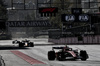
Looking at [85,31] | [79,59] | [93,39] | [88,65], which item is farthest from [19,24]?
[88,65]

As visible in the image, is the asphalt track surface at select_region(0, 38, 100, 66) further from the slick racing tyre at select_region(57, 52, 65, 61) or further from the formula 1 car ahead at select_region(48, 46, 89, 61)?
the slick racing tyre at select_region(57, 52, 65, 61)

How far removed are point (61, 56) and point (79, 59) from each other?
2.19 metres

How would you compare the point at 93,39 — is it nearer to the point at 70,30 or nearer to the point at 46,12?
the point at 46,12

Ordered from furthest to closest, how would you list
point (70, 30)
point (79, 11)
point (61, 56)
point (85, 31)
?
1. point (70, 30)
2. point (85, 31)
3. point (79, 11)
4. point (61, 56)

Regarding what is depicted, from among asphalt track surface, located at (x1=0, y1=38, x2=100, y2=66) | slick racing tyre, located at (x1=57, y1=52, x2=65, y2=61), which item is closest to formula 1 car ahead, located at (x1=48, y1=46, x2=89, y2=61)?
slick racing tyre, located at (x1=57, y1=52, x2=65, y2=61)

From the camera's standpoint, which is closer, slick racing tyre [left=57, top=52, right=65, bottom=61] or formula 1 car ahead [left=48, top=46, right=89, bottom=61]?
formula 1 car ahead [left=48, top=46, right=89, bottom=61]

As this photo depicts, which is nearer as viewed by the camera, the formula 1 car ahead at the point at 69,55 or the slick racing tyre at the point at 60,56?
the formula 1 car ahead at the point at 69,55

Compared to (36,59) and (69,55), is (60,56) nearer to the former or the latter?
(69,55)

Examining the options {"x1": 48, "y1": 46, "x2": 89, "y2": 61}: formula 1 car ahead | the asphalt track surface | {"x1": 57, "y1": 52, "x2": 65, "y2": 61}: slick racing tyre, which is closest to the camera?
the asphalt track surface

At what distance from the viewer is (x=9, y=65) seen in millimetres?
23156

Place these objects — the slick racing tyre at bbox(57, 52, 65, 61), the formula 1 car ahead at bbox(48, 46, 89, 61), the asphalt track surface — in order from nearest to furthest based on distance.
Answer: the asphalt track surface
the formula 1 car ahead at bbox(48, 46, 89, 61)
the slick racing tyre at bbox(57, 52, 65, 61)

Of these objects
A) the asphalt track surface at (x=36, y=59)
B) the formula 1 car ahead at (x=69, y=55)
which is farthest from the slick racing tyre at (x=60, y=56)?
the asphalt track surface at (x=36, y=59)

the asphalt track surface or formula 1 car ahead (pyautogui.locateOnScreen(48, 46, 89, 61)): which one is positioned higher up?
formula 1 car ahead (pyautogui.locateOnScreen(48, 46, 89, 61))

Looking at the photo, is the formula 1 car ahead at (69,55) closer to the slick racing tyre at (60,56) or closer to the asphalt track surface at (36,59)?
the slick racing tyre at (60,56)
